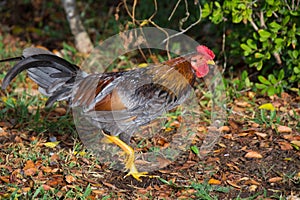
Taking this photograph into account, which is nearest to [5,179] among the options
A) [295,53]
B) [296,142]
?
[296,142]

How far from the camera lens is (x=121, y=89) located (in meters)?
4.79

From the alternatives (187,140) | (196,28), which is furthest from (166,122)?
(196,28)

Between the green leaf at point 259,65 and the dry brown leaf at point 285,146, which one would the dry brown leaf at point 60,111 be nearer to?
the green leaf at point 259,65

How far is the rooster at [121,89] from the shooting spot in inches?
186

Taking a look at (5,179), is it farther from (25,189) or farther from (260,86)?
(260,86)

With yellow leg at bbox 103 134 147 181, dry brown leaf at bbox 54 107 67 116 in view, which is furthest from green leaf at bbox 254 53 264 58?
dry brown leaf at bbox 54 107 67 116

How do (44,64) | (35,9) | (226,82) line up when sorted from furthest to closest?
(35,9)
(226,82)
(44,64)

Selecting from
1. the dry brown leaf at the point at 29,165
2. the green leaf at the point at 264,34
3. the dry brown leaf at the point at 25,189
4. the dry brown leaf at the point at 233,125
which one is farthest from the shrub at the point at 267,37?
the dry brown leaf at the point at 25,189

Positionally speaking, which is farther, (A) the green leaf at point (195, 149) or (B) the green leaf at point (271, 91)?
(B) the green leaf at point (271, 91)

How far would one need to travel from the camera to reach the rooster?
15.5 feet

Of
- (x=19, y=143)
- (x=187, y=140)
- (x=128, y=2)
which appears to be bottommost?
(x=187, y=140)

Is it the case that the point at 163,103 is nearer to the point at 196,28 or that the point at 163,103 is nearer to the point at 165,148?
the point at 165,148

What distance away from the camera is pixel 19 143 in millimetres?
5207

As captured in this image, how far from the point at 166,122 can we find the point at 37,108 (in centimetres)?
153
